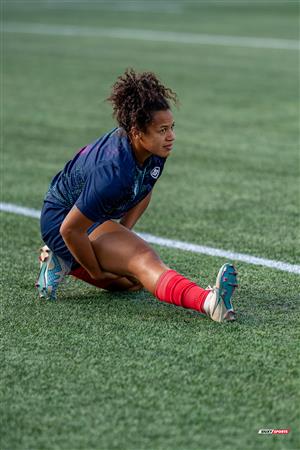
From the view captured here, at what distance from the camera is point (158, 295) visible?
4.09 m

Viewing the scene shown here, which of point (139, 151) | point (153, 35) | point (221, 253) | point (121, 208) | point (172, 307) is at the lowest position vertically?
point (153, 35)

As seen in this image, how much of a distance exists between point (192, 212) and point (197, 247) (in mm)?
828

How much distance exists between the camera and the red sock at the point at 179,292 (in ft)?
13.2

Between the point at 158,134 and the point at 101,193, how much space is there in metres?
0.33

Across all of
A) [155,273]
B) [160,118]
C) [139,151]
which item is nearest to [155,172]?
[139,151]

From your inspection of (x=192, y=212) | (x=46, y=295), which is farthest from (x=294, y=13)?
(x=46, y=295)

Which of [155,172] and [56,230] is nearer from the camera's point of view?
[155,172]

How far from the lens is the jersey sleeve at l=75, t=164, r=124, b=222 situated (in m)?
3.99

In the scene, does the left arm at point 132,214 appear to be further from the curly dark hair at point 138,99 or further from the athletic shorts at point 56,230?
the curly dark hair at point 138,99

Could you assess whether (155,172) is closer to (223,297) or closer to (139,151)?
(139,151)

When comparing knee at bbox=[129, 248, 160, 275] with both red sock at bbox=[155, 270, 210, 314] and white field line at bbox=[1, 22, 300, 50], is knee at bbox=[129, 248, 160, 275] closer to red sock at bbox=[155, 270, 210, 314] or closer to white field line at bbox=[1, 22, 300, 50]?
red sock at bbox=[155, 270, 210, 314]

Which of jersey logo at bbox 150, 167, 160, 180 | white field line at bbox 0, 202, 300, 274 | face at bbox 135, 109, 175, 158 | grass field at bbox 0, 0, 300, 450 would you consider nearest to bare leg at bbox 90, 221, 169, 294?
grass field at bbox 0, 0, 300, 450

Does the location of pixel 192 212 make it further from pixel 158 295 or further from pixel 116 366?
pixel 116 366

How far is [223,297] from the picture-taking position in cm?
393
